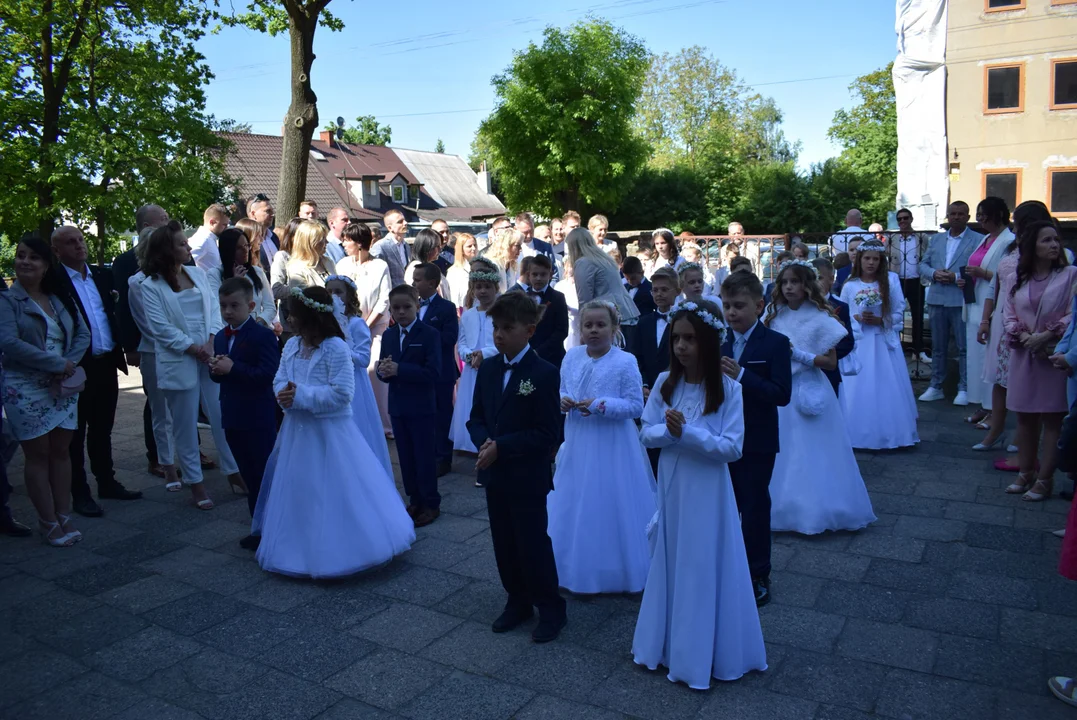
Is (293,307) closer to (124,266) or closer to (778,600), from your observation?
(124,266)

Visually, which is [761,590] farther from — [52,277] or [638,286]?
[52,277]

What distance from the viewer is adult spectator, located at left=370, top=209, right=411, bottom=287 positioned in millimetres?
10500

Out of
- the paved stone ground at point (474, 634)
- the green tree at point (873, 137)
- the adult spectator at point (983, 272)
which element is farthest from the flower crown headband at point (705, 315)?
the green tree at point (873, 137)

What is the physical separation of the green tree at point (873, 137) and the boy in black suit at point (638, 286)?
32.4 m

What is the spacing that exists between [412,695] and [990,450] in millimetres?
6698

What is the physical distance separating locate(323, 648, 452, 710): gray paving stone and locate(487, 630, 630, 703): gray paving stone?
37 cm

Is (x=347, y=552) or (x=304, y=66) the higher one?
(x=304, y=66)

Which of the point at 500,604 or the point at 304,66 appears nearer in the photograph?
the point at 500,604

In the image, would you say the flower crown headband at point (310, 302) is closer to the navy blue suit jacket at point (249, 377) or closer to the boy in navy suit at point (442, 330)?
the navy blue suit jacket at point (249, 377)

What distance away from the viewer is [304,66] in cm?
1341

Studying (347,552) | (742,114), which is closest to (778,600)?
(347,552)

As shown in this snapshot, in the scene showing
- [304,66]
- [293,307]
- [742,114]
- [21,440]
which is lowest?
[21,440]

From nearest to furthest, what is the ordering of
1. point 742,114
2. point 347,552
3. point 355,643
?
point 355,643
point 347,552
point 742,114

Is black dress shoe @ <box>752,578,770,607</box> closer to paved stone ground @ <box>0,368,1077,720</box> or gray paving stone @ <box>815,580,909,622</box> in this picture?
paved stone ground @ <box>0,368,1077,720</box>
